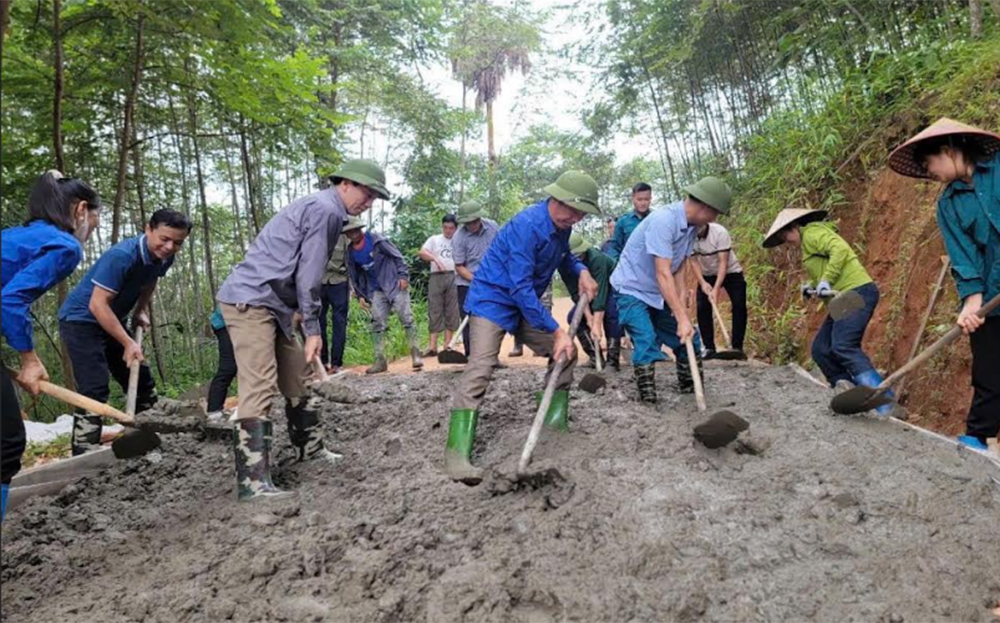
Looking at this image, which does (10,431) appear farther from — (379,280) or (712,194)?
(379,280)

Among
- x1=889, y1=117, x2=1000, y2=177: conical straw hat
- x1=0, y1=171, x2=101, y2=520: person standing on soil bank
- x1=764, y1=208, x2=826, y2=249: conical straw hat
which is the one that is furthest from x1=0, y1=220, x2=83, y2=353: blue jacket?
x1=764, y1=208, x2=826, y2=249: conical straw hat

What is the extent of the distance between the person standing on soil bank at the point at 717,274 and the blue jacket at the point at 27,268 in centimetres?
490

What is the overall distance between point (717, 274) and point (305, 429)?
4060mm

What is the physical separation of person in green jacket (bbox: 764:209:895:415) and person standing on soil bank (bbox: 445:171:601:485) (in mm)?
1885

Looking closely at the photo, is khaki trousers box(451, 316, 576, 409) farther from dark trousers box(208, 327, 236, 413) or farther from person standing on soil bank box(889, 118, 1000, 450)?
dark trousers box(208, 327, 236, 413)

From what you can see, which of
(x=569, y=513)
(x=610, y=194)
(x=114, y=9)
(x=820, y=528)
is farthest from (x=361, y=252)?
(x=610, y=194)

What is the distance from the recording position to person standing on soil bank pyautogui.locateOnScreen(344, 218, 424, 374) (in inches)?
293

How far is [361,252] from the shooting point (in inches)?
291

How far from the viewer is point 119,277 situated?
3920mm

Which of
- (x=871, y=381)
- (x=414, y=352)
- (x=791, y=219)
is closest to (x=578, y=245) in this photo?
(x=791, y=219)

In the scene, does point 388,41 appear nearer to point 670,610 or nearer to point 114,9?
point 114,9

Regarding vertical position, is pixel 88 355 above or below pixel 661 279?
below

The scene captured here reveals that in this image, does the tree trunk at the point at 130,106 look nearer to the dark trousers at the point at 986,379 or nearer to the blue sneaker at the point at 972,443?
the dark trousers at the point at 986,379

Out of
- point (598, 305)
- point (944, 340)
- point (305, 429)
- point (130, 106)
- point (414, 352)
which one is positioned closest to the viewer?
point (944, 340)
